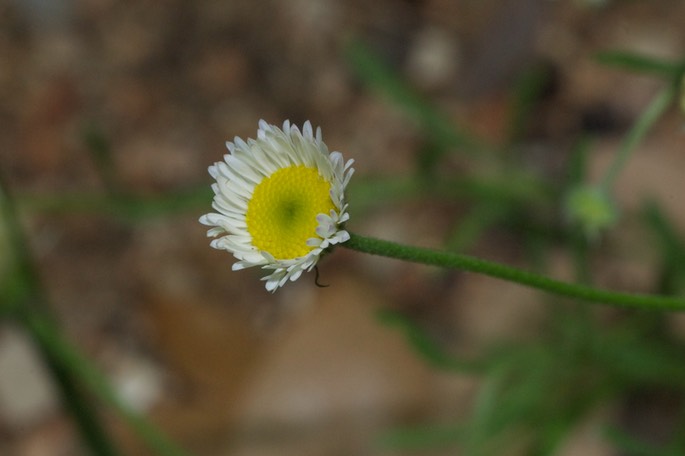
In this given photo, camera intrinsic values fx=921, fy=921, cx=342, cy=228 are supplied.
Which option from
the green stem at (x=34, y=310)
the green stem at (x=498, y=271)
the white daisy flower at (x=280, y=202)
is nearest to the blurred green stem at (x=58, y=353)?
the green stem at (x=34, y=310)

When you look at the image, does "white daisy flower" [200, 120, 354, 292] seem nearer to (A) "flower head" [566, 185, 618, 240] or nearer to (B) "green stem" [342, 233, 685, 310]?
(B) "green stem" [342, 233, 685, 310]

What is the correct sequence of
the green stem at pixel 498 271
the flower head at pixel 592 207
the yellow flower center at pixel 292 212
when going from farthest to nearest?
1. the flower head at pixel 592 207
2. the yellow flower center at pixel 292 212
3. the green stem at pixel 498 271

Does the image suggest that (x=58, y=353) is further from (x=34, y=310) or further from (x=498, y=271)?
(x=498, y=271)

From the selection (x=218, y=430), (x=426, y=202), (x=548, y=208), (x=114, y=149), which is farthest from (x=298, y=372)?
(x=114, y=149)

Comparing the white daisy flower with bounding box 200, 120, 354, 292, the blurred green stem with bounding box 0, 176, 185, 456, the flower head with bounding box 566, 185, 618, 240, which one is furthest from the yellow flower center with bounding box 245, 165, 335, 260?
the blurred green stem with bounding box 0, 176, 185, 456

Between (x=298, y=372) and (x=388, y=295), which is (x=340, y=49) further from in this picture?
(x=298, y=372)

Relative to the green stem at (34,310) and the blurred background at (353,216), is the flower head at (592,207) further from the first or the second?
the green stem at (34,310)
